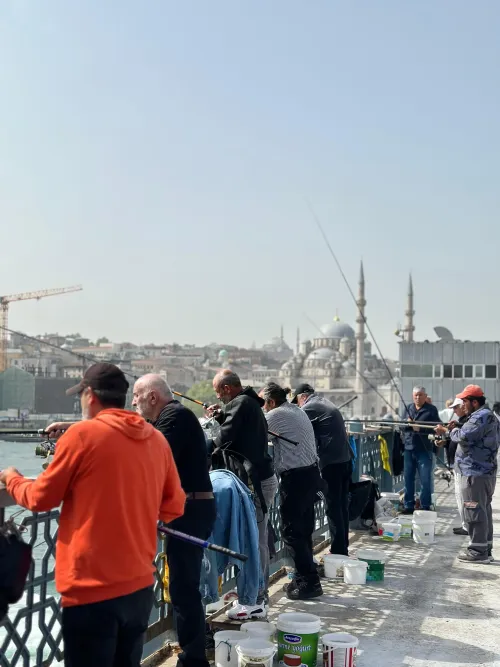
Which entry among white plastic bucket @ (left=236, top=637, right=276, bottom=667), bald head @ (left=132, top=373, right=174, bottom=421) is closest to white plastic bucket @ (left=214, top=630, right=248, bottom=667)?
white plastic bucket @ (left=236, top=637, right=276, bottom=667)

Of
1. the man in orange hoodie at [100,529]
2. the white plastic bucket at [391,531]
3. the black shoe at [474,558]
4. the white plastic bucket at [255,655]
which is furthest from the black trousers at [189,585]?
the white plastic bucket at [391,531]

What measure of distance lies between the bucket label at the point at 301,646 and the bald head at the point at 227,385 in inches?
52.4

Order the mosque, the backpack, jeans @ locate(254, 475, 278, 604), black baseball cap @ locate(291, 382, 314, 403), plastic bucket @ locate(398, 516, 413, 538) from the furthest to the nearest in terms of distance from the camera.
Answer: the mosque, plastic bucket @ locate(398, 516, 413, 538), black baseball cap @ locate(291, 382, 314, 403), jeans @ locate(254, 475, 278, 604), the backpack

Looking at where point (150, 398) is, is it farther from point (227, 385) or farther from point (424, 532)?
point (424, 532)

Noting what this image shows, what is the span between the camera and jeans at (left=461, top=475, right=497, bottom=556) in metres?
6.73

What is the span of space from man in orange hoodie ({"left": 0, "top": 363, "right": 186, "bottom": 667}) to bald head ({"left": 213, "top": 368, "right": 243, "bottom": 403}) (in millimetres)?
2152


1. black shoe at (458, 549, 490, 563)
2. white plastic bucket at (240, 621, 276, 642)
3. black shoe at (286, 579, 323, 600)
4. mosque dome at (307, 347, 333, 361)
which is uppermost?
mosque dome at (307, 347, 333, 361)

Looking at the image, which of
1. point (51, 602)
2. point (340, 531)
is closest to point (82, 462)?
point (51, 602)

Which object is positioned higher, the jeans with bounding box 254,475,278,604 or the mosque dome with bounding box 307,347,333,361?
the mosque dome with bounding box 307,347,333,361

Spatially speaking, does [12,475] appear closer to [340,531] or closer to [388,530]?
[340,531]

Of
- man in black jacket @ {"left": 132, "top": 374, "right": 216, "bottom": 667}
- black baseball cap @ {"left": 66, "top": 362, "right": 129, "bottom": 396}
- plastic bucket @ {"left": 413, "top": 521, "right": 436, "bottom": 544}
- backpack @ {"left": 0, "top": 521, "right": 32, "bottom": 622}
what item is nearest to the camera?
backpack @ {"left": 0, "top": 521, "right": 32, "bottom": 622}

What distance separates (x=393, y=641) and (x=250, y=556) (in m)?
0.87

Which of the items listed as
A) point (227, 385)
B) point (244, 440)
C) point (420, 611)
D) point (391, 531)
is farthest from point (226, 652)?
point (391, 531)

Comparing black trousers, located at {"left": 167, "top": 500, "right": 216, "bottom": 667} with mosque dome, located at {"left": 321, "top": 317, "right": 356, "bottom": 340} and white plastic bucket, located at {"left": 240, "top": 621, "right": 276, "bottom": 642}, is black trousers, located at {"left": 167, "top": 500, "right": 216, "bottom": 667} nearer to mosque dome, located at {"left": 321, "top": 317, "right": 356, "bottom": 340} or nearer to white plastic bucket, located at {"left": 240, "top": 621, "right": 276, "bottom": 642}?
white plastic bucket, located at {"left": 240, "top": 621, "right": 276, "bottom": 642}
